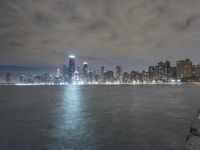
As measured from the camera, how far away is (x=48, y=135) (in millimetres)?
29641

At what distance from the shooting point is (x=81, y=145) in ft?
82.6

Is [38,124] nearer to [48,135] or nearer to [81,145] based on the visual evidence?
[48,135]

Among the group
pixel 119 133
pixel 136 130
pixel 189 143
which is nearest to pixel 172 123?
pixel 136 130

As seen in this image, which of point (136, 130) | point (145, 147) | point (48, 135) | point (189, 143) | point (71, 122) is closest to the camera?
point (189, 143)

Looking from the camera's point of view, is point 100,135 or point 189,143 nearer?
point 189,143

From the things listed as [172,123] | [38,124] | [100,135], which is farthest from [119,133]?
[38,124]

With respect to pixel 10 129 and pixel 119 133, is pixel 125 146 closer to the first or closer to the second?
pixel 119 133

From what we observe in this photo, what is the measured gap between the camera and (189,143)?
67.5ft

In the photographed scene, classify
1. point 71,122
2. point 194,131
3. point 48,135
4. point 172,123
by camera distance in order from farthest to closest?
1. point 71,122
2. point 172,123
3. point 48,135
4. point 194,131

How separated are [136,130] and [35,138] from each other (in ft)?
39.5

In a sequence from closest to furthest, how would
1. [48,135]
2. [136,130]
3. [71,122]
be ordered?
[48,135], [136,130], [71,122]

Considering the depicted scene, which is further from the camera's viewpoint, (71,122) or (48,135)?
(71,122)

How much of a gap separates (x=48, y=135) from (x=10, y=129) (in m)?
6.42

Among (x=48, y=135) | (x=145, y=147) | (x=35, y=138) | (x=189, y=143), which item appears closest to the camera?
(x=189, y=143)
